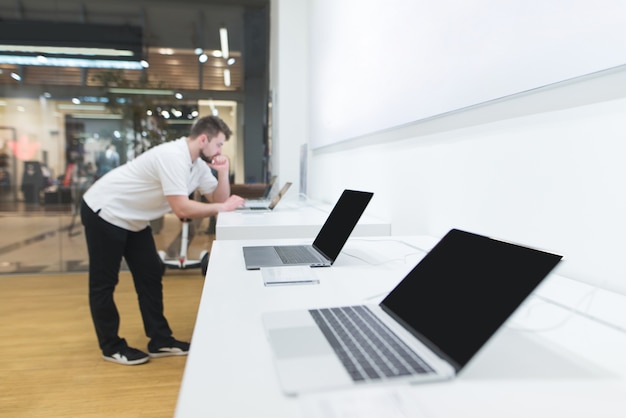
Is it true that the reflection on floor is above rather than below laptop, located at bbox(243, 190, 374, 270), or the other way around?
below

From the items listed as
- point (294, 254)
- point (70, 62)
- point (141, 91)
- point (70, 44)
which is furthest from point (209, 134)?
point (70, 44)

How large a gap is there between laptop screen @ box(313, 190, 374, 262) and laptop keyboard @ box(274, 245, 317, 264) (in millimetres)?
49

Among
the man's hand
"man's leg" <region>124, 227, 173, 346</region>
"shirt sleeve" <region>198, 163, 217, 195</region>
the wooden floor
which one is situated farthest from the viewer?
the man's hand

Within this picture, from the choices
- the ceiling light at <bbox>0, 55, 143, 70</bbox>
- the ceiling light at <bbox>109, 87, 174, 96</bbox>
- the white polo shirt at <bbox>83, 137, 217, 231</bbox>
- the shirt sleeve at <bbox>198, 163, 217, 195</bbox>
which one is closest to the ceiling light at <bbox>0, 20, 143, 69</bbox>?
the ceiling light at <bbox>0, 55, 143, 70</bbox>

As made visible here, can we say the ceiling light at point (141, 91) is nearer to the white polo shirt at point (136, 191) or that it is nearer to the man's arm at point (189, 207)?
the white polo shirt at point (136, 191)

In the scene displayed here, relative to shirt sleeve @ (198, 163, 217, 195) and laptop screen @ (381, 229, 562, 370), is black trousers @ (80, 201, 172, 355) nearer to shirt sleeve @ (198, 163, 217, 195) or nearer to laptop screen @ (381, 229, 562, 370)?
shirt sleeve @ (198, 163, 217, 195)

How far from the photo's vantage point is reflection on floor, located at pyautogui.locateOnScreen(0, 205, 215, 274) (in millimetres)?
4484

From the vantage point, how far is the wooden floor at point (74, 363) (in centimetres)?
197

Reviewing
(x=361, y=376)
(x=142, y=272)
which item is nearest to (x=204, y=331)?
(x=361, y=376)

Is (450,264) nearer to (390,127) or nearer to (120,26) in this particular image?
(390,127)

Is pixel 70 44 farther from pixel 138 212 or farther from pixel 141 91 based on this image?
pixel 138 212

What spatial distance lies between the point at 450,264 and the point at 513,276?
6.0 inches

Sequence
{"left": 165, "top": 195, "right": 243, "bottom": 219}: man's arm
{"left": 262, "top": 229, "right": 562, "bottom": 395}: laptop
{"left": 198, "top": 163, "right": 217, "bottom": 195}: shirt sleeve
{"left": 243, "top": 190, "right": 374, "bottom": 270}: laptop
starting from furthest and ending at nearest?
{"left": 198, "top": 163, "right": 217, "bottom": 195}: shirt sleeve → {"left": 165, "top": 195, "right": 243, "bottom": 219}: man's arm → {"left": 243, "top": 190, "right": 374, "bottom": 270}: laptop → {"left": 262, "top": 229, "right": 562, "bottom": 395}: laptop

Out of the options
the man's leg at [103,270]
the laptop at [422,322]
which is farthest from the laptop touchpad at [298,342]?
the man's leg at [103,270]
